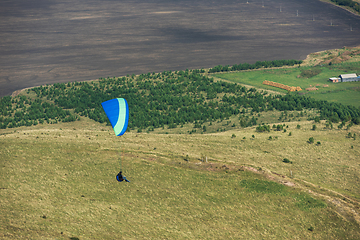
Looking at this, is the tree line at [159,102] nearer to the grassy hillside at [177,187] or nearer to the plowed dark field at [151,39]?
the plowed dark field at [151,39]

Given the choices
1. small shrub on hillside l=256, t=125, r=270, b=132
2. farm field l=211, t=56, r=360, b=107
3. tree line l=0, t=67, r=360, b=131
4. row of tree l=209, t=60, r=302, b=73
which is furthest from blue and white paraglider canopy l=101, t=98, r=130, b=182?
row of tree l=209, t=60, r=302, b=73

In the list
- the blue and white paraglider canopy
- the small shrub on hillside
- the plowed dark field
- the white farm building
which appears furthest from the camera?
the plowed dark field

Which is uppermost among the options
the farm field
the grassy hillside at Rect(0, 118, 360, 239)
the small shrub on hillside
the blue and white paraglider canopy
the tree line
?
the blue and white paraglider canopy

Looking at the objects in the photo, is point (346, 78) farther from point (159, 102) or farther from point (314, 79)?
point (159, 102)

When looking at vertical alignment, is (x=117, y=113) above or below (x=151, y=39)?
above

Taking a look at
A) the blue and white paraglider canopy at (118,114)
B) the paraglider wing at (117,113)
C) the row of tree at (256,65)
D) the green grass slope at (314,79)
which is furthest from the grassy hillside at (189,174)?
the row of tree at (256,65)

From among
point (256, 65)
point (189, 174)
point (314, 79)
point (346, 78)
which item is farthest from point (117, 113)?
point (256, 65)

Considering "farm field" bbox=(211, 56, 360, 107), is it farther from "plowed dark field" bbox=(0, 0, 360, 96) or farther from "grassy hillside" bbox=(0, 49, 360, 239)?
"plowed dark field" bbox=(0, 0, 360, 96)
